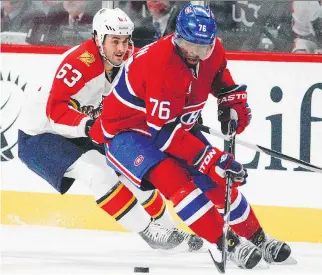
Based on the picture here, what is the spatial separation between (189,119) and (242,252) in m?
0.60

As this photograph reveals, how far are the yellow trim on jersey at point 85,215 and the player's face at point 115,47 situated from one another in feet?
3.44

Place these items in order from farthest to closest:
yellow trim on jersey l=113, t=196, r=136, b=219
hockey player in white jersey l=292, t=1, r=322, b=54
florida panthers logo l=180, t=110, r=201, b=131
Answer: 1. hockey player in white jersey l=292, t=1, r=322, b=54
2. yellow trim on jersey l=113, t=196, r=136, b=219
3. florida panthers logo l=180, t=110, r=201, b=131

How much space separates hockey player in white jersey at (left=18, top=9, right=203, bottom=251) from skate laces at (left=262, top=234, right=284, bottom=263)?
47cm

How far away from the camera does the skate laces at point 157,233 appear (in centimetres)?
464

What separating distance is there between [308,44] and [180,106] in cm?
151

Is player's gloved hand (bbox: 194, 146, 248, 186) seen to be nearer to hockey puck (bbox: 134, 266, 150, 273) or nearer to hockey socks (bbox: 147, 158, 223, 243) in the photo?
hockey socks (bbox: 147, 158, 223, 243)

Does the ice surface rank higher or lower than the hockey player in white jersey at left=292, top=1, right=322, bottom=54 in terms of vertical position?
lower

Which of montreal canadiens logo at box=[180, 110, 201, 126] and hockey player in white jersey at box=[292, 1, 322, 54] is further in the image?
hockey player in white jersey at box=[292, 1, 322, 54]

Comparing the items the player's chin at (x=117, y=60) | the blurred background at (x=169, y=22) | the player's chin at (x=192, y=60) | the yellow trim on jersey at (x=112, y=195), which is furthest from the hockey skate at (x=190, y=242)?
the blurred background at (x=169, y=22)

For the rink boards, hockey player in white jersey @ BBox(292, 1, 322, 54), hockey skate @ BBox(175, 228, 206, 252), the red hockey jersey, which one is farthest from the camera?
hockey player in white jersey @ BBox(292, 1, 322, 54)

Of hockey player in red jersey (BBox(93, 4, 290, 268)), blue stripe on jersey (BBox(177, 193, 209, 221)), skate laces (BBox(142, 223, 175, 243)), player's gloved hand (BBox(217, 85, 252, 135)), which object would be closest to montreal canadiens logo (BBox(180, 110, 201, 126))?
hockey player in red jersey (BBox(93, 4, 290, 268))

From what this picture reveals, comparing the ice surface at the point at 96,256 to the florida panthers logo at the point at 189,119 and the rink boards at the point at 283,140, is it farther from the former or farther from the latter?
the florida panthers logo at the point at 189,119

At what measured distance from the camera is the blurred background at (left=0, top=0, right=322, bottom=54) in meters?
5.44

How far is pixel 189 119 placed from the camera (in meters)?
4.33
